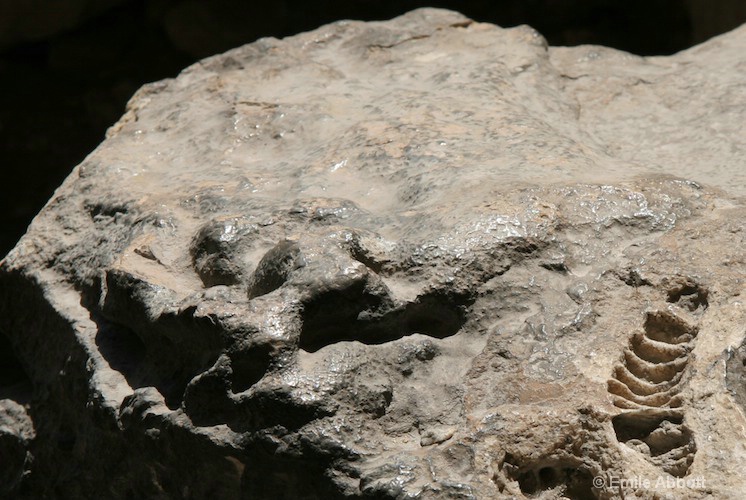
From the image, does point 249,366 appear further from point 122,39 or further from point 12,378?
point 122,39

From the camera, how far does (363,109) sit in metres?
1.78

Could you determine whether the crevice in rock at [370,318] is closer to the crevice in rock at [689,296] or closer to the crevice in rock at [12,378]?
the crevice in rock at [689,296]

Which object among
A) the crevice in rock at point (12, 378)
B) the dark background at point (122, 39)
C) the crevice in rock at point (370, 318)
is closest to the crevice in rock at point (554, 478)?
the crevice in rock at point (370, 318)

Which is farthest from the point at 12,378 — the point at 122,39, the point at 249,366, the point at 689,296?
the point at 122,39

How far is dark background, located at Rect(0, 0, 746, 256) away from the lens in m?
3.41

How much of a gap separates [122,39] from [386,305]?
2537 millimetres

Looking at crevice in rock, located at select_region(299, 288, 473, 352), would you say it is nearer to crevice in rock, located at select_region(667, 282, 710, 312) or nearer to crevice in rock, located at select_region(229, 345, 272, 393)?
crevice in rock, located at select_region(229, 345, 272, 393)

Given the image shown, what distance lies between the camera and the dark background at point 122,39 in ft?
11.2

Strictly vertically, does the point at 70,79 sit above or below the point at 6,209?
above

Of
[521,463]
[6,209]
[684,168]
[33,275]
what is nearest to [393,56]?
[684,168]

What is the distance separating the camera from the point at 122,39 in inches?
140

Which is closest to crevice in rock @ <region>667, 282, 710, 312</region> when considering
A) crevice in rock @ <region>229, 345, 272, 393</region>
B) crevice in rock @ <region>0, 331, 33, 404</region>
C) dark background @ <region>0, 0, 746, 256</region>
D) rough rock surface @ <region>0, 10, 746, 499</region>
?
rough rock surface @ <region>0, 10, 746, 499</region>

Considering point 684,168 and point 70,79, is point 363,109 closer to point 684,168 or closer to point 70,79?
point 684,168

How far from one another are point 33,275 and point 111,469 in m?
0.34
